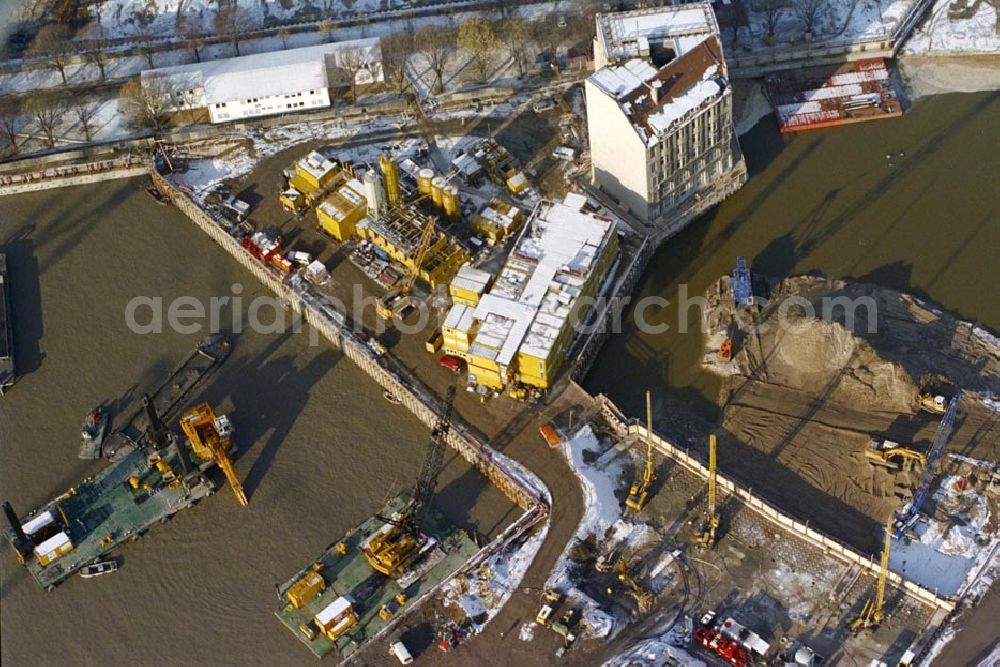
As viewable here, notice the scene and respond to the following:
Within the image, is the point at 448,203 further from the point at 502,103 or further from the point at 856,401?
the point at 856,401

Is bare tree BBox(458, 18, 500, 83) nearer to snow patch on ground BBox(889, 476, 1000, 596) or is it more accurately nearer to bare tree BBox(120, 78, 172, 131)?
bare tree BBox(120, 78, 172, 131)

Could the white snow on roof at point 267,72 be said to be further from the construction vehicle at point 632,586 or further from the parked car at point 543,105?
the construction vehicle at point 632,586

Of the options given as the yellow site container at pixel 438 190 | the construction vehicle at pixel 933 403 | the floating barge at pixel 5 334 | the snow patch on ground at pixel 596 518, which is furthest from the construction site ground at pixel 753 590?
the floating barge at pixel 5 334

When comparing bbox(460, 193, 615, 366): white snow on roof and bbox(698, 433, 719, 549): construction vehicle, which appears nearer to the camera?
bbox(698, 433, 719, 549): construction vehicle

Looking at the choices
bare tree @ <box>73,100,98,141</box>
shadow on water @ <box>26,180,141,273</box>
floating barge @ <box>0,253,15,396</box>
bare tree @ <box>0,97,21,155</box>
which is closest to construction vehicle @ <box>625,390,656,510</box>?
floating barge @ <box>0,253,15,396</box>

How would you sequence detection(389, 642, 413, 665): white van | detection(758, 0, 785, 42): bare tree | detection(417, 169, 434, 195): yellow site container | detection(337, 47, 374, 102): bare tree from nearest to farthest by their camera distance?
detection(389, 642, 413, 665): white van < detection(417, 169, 434, 195): yellow site container < detection(337, 47, 374, 102): bare tree < detection(758, 0, 785, 42): bare tree

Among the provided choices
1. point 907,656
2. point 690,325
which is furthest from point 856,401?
point 907,656
